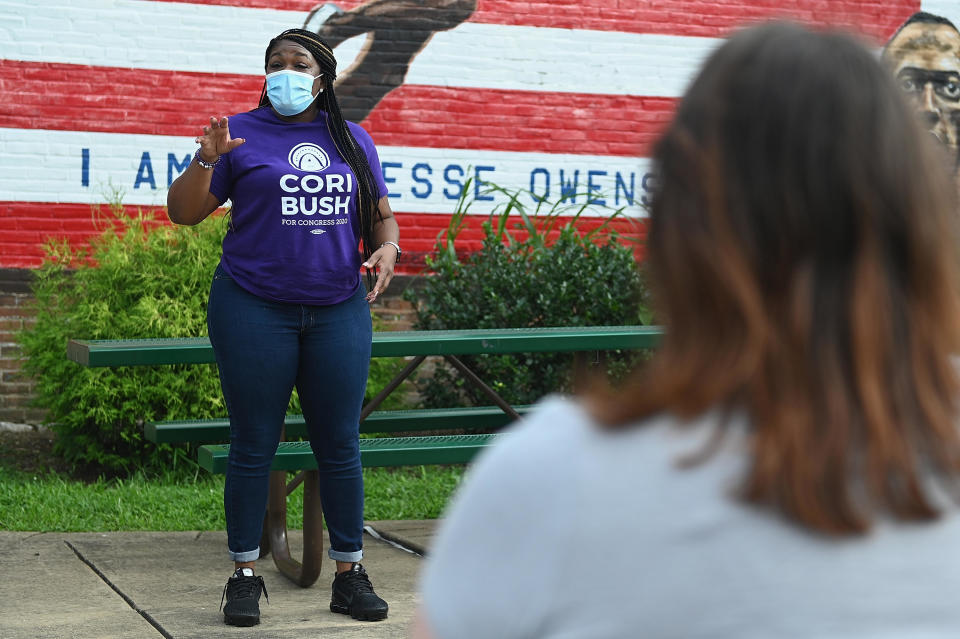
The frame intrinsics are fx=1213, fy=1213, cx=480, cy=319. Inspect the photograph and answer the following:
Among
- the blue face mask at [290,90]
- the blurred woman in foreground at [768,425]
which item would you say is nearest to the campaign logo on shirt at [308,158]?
the blue face mask at [290,90]

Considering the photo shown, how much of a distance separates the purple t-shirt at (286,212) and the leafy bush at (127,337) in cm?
292

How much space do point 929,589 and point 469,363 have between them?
6389mm

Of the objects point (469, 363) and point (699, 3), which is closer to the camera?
point (469, 363)

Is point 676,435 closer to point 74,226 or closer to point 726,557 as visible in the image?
point 726,557

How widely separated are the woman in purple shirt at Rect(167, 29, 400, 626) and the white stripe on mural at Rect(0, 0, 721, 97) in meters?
4.50

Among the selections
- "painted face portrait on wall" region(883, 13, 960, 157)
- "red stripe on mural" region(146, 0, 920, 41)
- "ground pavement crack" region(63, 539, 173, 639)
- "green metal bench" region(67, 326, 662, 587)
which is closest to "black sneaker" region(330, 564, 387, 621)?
"green metal bench" region(67, 326, 662, 587)

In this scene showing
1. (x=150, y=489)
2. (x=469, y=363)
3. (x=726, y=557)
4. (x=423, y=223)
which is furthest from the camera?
(x=423, y=223)

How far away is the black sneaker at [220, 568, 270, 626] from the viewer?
3940mm

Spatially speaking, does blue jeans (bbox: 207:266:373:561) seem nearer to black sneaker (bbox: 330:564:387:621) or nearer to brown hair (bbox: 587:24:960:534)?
black sneaker (bbox: 330:564:387:621)

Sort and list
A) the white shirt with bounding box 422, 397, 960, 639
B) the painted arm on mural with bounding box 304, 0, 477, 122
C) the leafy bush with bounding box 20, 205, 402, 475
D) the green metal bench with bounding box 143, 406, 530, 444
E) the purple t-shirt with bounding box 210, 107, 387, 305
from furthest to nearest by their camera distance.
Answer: the painted arm on mural with bounding box 304, 0, 477, 122, the leafy bush with bounding box 20, 205, 402, 475, the green metal bench with bounding box 143, 406, 530, 444, the purple t-shirt with bounding box 210, 107, 387, 305, the white shirt with bounding box 422, 397, 960, 639

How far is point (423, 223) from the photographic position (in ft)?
28.9

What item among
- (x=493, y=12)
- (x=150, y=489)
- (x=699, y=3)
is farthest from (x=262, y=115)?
(x=699, y=3)

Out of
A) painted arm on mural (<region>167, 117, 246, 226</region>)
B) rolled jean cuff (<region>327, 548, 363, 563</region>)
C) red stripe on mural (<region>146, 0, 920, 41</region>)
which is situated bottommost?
rolled jean cuff (<region>327, 548, 363, 563</region>)

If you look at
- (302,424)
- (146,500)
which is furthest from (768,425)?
(146,500)
